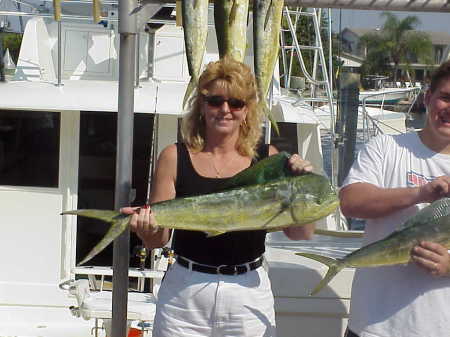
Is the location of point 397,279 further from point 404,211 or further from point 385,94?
point 385,94

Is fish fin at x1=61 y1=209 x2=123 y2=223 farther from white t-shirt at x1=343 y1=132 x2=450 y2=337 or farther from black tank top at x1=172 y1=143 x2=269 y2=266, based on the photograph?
white t-shirt at x1=343 y1=132 x2=450 y2=337

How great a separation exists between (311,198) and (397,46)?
83472 millimetres

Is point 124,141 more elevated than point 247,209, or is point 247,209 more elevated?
point 124,141

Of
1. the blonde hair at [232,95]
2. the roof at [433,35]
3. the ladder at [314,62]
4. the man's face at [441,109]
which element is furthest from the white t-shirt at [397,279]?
the roof at [433,35]

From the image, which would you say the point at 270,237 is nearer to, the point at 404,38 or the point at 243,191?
the point at 243,191

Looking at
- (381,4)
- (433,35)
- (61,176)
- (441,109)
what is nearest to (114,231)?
(441,109)

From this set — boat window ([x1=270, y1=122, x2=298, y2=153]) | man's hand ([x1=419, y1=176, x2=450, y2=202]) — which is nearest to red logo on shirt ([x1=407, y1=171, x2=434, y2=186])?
man's hand ([x1=419, y1=176, x2=450, y2=202])

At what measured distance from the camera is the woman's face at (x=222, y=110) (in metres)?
2.27

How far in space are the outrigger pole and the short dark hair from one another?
3.39 feet

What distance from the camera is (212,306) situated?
2.42m

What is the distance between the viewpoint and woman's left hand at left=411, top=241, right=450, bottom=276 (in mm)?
2156

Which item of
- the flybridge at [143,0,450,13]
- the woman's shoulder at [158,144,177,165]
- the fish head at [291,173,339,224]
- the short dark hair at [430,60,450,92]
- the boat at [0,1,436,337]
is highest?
the flybridge at [143,0,450,13]

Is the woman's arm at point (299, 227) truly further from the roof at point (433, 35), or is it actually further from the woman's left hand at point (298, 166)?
the roof at point (433, 35)

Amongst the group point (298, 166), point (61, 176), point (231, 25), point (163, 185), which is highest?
point (231, 25)
